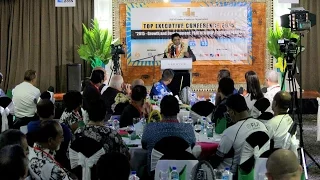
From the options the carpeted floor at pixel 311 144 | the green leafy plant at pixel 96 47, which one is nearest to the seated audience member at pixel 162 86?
the carpeted floor at pixel 311 144

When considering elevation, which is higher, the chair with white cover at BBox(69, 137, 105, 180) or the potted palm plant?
the potted palm plant

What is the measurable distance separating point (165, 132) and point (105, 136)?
58 cm

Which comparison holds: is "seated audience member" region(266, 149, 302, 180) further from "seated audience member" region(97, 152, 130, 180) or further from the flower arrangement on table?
the flower arrangement on table

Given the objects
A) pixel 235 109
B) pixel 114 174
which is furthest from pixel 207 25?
pixel 114 174

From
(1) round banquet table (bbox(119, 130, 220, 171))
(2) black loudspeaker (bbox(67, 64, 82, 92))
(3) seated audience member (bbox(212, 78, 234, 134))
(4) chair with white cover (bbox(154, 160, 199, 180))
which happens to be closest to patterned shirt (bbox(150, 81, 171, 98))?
(3) seated audience member (bbox(212, 78, 234, 134))

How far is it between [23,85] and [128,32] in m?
5.44

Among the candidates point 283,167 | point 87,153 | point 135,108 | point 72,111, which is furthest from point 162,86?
point 283,167

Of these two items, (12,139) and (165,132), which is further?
(165,132)

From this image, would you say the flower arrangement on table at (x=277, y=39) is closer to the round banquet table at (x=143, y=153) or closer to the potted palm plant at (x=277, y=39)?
the potted palm plant at (x=277, y=39)

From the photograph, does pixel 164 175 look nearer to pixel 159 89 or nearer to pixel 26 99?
pixel 26 99

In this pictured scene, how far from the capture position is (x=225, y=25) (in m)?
13.5

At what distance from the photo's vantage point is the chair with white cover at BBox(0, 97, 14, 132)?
749 centimetres

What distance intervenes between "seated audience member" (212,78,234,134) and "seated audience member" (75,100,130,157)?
1575 mm

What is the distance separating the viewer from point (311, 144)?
9375 mm
